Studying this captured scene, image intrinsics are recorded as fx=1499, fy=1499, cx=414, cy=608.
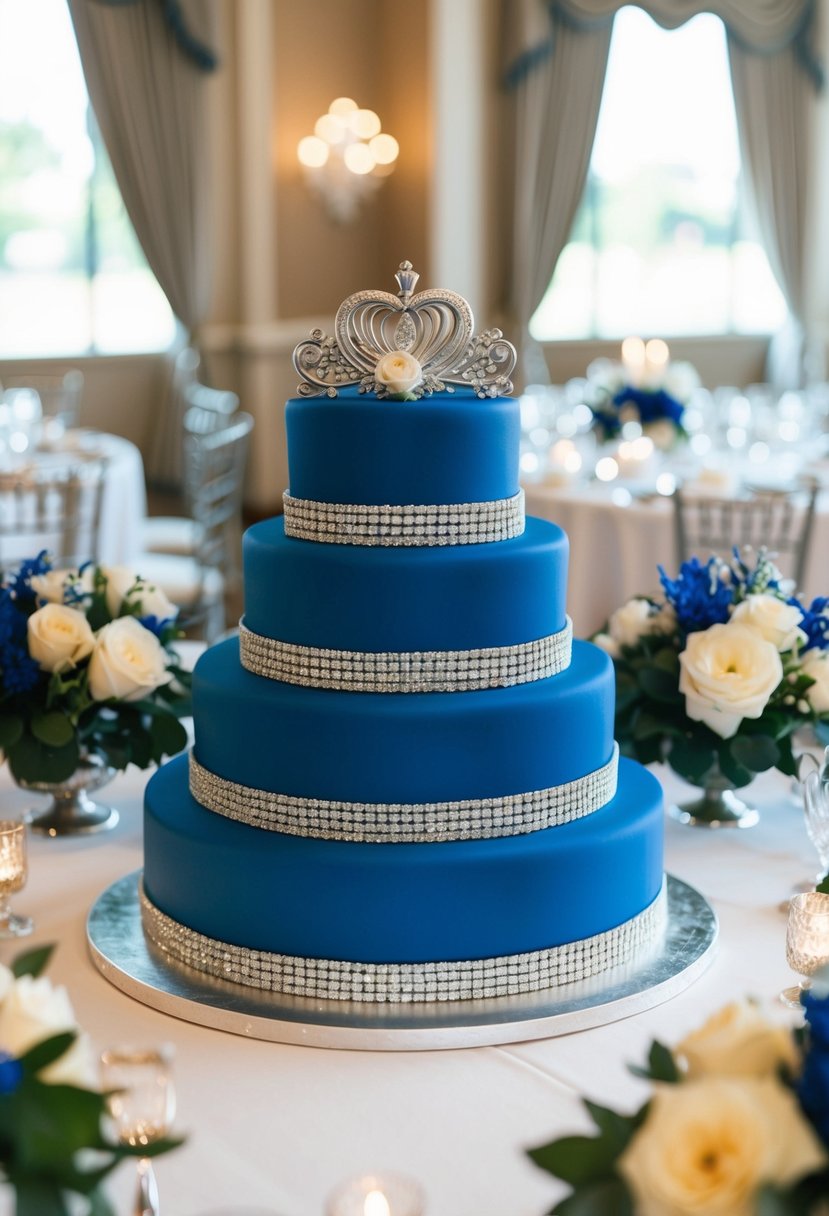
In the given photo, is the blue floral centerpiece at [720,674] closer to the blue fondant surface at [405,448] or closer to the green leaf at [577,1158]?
the blue fondant surface at [405,448]

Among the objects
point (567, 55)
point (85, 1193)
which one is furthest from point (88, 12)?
point (85, 1193)

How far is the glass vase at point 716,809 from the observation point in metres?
2.65

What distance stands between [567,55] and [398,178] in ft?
4.56

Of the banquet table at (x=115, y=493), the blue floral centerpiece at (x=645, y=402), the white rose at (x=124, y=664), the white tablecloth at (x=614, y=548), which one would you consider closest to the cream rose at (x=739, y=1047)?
the white rose at (x=124, y=664)

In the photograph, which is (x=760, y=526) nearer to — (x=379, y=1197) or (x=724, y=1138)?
(x=379, y=1197)

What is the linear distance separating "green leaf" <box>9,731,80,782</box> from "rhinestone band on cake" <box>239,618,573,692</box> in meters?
0.59

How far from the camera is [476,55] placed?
31.8ft

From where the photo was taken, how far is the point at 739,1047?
1.17 metres

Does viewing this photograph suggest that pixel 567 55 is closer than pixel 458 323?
No

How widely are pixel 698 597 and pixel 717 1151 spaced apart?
1.65m

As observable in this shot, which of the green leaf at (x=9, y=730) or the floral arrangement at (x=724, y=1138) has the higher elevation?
the floral arrangement at (x=724, y=1138)

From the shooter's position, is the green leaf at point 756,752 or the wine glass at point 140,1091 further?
the green leaf at point 756,752

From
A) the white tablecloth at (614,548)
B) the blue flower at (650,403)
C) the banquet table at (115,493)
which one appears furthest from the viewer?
the blue flower at (650,403)

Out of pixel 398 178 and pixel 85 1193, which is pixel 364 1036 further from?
pixel 398 178
